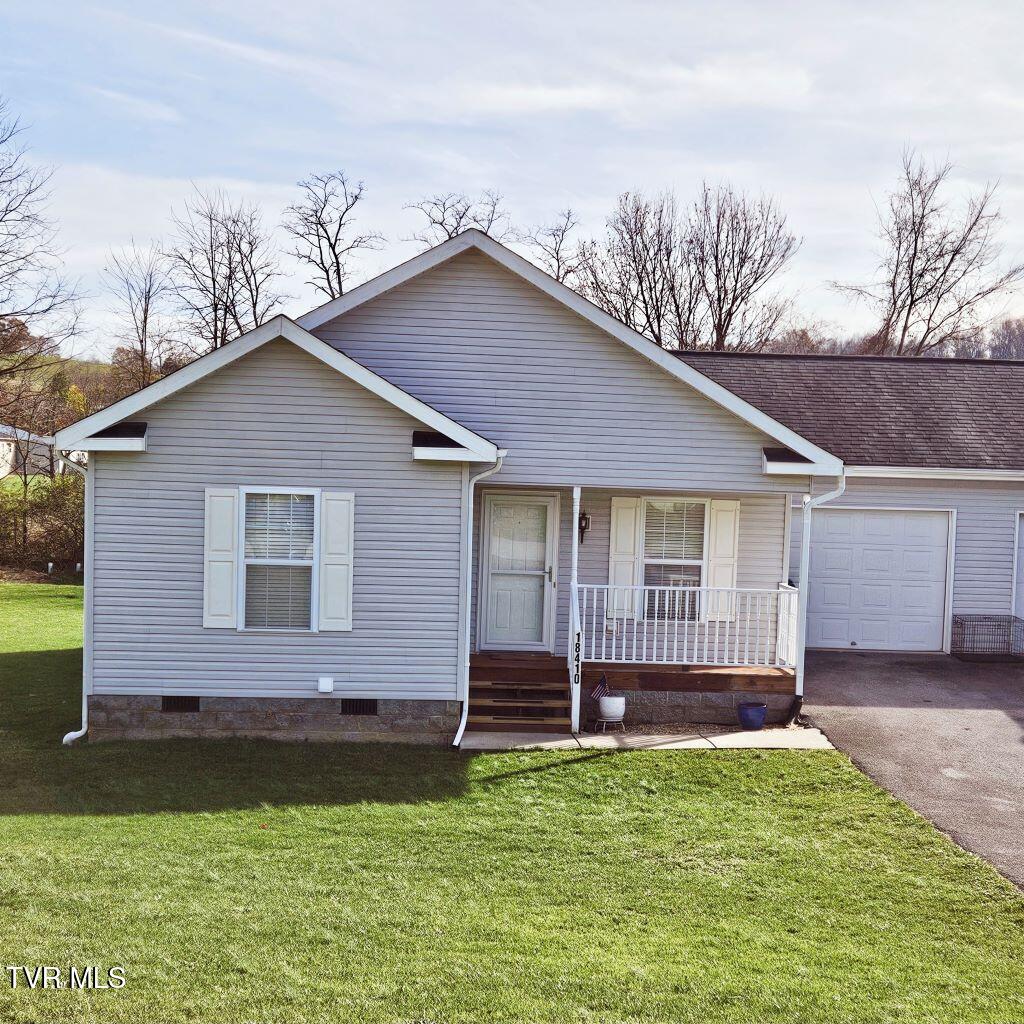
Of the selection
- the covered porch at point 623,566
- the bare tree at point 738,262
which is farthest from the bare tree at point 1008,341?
the covered porch at point 623,566

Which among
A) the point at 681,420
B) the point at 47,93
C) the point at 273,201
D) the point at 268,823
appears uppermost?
the point at 273,201

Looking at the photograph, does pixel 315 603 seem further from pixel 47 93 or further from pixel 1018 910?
pixel 47 93

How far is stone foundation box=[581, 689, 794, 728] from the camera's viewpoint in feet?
37.9

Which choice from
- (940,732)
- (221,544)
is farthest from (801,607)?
(221,544)

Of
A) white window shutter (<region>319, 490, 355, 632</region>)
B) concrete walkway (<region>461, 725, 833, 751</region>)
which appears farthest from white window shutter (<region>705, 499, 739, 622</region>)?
white window shutter (<region>319, 490, 355, 632</region>)

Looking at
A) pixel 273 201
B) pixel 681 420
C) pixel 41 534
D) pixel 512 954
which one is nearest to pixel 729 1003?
pixel 512 954

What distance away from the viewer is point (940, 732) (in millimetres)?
11039

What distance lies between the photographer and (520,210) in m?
37.1

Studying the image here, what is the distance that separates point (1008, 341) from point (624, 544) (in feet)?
129

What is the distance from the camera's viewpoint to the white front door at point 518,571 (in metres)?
12.7

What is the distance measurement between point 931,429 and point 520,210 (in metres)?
24.0

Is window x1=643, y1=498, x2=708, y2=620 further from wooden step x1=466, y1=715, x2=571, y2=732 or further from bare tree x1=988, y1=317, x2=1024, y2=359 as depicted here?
bare tree x1=988, y1=317, x2=1024, y2=359

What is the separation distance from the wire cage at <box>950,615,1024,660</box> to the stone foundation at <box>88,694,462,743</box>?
9510mm

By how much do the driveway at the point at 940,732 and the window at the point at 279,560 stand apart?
6135 mm
